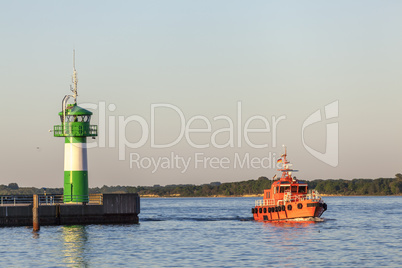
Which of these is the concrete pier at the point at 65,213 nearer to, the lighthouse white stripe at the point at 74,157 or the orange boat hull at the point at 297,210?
the lighthouse white stripe at the point at 74,157

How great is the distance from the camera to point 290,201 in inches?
3041

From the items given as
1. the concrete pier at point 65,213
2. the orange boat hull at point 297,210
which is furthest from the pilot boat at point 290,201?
the concrete pier at point 65,213

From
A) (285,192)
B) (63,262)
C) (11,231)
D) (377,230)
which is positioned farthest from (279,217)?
(63,262)

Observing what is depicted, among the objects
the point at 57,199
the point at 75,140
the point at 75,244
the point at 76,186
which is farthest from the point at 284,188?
the point at 75,244

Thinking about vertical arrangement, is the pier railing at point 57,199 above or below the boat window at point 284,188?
below

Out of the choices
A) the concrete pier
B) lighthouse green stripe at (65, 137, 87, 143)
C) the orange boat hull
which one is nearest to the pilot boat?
the orange boat hull

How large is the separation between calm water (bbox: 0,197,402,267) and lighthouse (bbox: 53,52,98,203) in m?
3.42

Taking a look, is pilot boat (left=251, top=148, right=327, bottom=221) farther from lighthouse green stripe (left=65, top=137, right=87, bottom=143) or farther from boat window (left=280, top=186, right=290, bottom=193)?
lighthouse green stripe (left=65, top=137, right=87, bottom=143)

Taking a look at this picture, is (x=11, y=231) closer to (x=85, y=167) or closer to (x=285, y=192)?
(x=85, y=167)

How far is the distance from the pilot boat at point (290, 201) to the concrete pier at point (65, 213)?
1731 cm

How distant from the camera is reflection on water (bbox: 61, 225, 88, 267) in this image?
49.2 m

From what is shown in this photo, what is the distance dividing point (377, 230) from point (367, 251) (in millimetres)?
21645

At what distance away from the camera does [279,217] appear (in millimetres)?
77938

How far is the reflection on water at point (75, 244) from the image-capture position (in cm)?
4919
